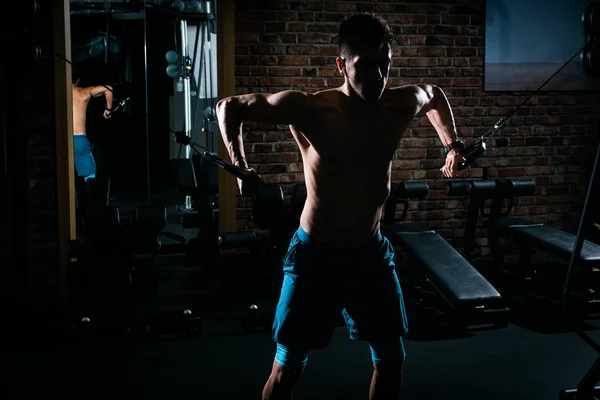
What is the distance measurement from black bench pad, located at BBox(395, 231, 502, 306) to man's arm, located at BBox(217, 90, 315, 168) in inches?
71.4

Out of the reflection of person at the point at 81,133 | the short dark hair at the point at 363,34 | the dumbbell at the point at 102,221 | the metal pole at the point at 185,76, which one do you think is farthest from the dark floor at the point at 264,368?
the metal pole at the point at 185,76

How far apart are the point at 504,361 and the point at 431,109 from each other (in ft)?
4.70

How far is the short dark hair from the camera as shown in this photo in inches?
87.8

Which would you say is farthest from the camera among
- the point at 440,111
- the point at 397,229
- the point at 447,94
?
the point at 447,94

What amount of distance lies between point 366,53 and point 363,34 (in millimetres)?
66

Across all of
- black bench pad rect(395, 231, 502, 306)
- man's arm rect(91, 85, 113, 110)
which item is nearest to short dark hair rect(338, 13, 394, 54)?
black bench pad rect(395, 231, 502, 306)

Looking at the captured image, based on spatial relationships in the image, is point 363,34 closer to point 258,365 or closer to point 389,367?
point 389,367

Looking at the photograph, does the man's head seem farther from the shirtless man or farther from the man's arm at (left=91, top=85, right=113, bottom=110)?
the man's arm at (left=91, top=85, right=113, bottom=110)

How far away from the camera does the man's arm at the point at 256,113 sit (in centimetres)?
227

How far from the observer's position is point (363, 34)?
7.35 ft

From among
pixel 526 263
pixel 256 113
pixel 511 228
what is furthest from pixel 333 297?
pixel 526 263

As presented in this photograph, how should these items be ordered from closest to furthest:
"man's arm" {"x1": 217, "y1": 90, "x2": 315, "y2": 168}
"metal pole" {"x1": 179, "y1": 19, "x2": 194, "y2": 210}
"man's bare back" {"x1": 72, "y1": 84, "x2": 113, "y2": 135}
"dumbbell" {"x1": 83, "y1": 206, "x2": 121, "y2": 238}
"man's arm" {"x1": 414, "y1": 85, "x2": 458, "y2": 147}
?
1. "man's arm" {"x1": 217, "y1": 90, "x2": 315, "y2": 168}
2. "man's arm" {"x1": 414, "y1": 85, "x2": 458, "y2": 147}
3. "dumbbell" {"x1": 83, "y1": 206, "x2": 121, "y2": 238}
4. "man's bare back" {"x1": 72, "y1": 84, "x2": 113, "y2": 135}
5. "metal pole" {"x1": 179, "y1": 19, "x2": 194, "y2": 210}

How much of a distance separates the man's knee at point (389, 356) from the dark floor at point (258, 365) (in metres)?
0.75

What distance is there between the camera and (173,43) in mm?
7332
